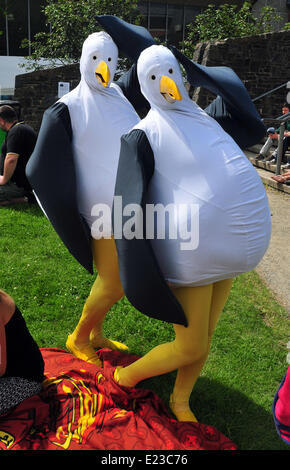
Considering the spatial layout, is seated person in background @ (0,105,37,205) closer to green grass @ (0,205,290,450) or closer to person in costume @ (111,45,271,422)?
green grass @ (0,205,290,450)

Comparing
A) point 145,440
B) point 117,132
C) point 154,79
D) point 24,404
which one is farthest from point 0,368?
point 154,79

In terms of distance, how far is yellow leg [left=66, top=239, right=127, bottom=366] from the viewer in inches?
104

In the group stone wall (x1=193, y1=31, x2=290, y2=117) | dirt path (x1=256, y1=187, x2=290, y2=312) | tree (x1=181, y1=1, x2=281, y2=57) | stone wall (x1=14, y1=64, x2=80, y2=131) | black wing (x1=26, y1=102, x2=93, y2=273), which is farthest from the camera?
tree (x1=181, y1=1, x2=281, y2=57)

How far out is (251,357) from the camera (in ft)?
10.7

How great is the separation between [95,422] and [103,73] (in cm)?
178

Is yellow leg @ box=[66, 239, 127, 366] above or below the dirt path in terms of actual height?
above

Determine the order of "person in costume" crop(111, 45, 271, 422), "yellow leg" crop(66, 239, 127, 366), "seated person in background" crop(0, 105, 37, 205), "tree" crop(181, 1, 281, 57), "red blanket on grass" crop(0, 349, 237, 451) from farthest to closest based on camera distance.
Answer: "tree" crop(181, 1, 281, 57)
"seated person in background" crop(0, 105, 37, 205)
"yellow leg" crop(66, 239, 127, 366)
"red blanket on grass" crop(0, 349, 237, 451)
"person in costume" crop(111, 45, 271, 422)

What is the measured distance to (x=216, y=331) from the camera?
3578 millimetres

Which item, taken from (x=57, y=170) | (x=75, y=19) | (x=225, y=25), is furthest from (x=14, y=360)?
(x=225, y=25)

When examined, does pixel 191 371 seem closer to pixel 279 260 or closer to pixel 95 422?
pixel 95 422

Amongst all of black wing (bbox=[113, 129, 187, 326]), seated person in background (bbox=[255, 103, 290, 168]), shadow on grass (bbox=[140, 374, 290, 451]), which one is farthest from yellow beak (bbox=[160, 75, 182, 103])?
seated person in background (bbox=[255, 103, 290, 168])

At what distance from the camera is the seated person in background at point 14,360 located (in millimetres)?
2250

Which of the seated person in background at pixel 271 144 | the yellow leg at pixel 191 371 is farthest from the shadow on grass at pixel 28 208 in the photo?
the seated person in background at pixel 271 144

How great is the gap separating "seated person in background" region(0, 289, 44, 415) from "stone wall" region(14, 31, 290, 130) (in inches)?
371
